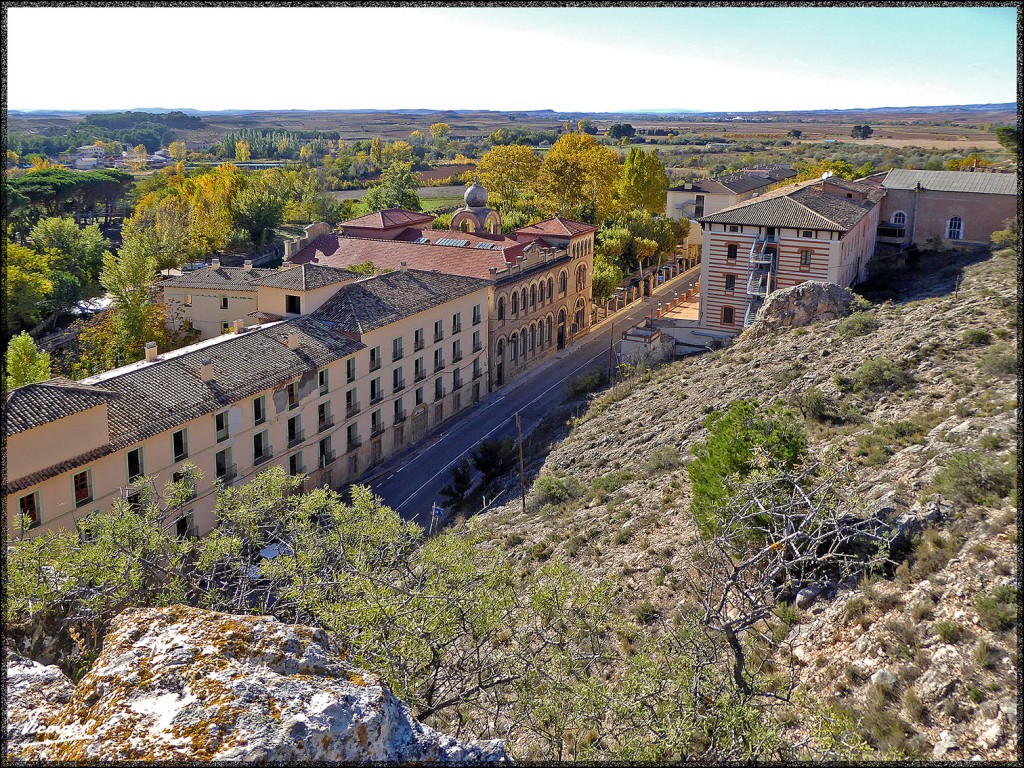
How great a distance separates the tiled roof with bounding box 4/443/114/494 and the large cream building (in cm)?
4

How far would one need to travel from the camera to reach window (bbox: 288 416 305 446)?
3791cm

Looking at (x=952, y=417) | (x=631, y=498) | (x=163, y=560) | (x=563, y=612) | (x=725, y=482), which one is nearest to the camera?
(x=563, y=612)

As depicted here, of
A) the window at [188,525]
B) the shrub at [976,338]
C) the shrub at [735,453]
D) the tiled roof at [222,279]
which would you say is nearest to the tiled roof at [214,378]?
the window at [188,525]

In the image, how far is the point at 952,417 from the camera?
23125 mm

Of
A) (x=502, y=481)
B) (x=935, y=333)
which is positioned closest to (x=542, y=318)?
(x=502, y=481)

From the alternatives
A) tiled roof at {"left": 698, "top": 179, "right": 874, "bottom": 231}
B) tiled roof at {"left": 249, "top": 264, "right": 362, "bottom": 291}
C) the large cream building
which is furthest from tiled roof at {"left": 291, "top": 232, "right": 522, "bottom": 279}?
tiled roof at {"left": 698, "top": 179, "right": 874, "bottom": 231}

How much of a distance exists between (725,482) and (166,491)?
21020 millimetres

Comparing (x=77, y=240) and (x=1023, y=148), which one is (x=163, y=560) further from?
(x=77, y=240)

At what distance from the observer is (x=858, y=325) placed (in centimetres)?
3791

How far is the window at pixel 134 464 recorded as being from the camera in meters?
29.9

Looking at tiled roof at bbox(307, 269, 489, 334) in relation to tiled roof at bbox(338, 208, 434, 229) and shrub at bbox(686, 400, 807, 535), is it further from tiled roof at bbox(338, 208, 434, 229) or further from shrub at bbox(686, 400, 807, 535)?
shrub at bbox(686, 400, 807, 535)

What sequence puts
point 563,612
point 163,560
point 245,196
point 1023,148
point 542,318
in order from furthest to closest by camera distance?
point 245,196
point 542,318
point 163,560
point 563,612
point 1023,148

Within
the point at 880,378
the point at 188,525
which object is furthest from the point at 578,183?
the point at 188,525

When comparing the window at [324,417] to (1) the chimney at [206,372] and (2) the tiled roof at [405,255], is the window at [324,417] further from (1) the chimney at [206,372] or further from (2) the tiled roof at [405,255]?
(2) the tiled roof at [405,255]
